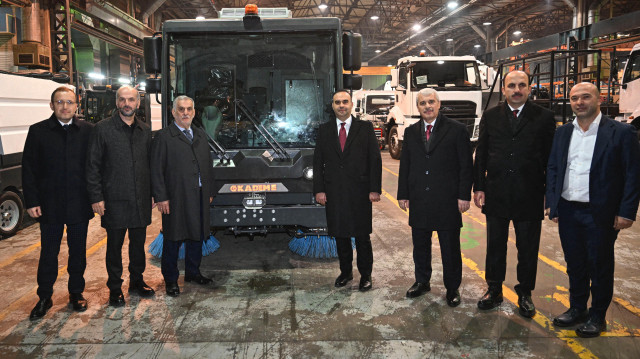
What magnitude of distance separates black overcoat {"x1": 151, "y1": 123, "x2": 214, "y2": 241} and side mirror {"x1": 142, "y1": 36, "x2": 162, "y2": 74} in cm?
113

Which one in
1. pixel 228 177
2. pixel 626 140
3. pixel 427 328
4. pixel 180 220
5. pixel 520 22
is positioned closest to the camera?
pixel 626 140

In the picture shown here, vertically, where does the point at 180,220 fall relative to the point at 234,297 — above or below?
above

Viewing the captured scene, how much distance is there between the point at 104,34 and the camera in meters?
15.7

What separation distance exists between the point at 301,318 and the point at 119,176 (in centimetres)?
Result: 194

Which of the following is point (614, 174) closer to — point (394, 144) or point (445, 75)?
point (445, 75)

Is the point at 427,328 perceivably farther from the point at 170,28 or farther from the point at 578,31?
the point at 578,31

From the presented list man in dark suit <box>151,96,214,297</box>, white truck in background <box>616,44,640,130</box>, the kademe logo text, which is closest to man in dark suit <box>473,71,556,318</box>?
the kademe logo text

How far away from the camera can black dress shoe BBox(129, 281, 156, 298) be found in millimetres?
4680

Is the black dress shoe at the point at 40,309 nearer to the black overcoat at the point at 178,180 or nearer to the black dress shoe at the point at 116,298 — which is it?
the black dress shoe at the point at 116,298

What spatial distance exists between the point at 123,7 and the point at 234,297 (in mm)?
18044

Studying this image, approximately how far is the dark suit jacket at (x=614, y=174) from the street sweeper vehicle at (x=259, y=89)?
8.48 feet

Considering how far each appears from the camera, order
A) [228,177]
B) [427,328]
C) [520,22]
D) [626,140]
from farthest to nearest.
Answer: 1. [520,22]
2. [228,177]
3. [427,328]
4. [626,140]

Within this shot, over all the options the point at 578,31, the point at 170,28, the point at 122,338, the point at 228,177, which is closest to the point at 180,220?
the point at 228,177

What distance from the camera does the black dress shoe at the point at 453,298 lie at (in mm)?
4391
